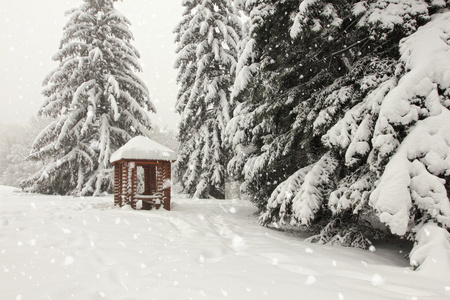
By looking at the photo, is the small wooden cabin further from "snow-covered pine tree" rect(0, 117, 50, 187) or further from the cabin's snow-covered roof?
"snow-covered pine tree" rect(0, 117, 50, 187)

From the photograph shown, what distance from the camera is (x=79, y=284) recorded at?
127 inches

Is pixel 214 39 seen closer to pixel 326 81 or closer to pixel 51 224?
pixel 326 81

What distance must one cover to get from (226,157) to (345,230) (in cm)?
967

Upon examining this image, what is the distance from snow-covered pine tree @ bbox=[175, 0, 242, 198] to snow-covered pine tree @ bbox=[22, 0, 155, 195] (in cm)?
335

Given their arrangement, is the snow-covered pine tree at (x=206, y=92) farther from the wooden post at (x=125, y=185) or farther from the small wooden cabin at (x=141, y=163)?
the wooden post at (x=125, y=185)

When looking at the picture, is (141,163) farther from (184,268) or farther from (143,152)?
(184,268)

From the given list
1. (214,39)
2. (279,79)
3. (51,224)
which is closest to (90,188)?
(51,224)

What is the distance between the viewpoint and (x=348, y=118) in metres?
5.24

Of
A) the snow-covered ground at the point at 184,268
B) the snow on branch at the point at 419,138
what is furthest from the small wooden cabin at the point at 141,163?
the snow on branch at the point at 419,138

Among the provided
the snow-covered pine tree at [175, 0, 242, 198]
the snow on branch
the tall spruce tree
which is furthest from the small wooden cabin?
the snow on branch

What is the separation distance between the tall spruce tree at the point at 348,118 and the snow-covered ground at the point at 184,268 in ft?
2.83

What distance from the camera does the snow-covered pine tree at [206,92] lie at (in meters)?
14.6

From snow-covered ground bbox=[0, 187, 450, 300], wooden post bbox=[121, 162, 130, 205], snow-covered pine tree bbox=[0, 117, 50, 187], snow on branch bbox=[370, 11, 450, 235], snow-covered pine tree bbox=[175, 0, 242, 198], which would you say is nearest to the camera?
snow-covered ground bbox=[0, 187, 450, 300]

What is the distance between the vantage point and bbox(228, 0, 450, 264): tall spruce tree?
13.3 ft
